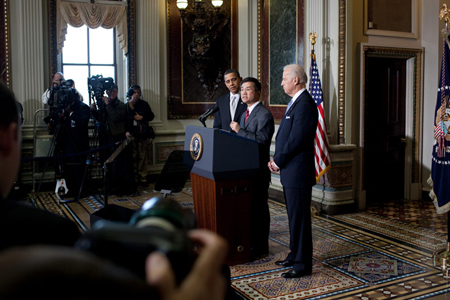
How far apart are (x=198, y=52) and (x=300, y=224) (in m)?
5.12

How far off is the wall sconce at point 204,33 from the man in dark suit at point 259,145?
4113mm

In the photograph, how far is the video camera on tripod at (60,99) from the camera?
21.9 ft

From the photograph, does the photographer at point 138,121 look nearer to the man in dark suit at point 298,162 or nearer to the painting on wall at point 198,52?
the painting on wall at point 198,52

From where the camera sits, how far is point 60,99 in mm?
6727

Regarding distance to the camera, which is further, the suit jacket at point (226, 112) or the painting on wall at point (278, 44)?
the painting on wall at point (278, 44)

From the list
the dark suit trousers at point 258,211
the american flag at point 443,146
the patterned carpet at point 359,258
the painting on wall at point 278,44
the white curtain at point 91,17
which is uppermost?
the white curtain at point 91,17

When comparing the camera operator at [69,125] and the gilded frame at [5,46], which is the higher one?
the gilded frame at [5,46]

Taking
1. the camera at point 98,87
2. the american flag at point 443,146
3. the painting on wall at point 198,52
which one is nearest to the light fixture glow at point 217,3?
the painting on wall at point 198,52

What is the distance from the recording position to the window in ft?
25.3

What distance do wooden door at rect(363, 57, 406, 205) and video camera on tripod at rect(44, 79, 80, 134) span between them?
4.09 meters

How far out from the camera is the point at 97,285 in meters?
0.45

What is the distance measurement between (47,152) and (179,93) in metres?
2.42

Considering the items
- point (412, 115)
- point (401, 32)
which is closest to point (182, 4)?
point (401, 32)

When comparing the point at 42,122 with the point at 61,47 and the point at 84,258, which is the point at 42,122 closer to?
the point at 61,47
